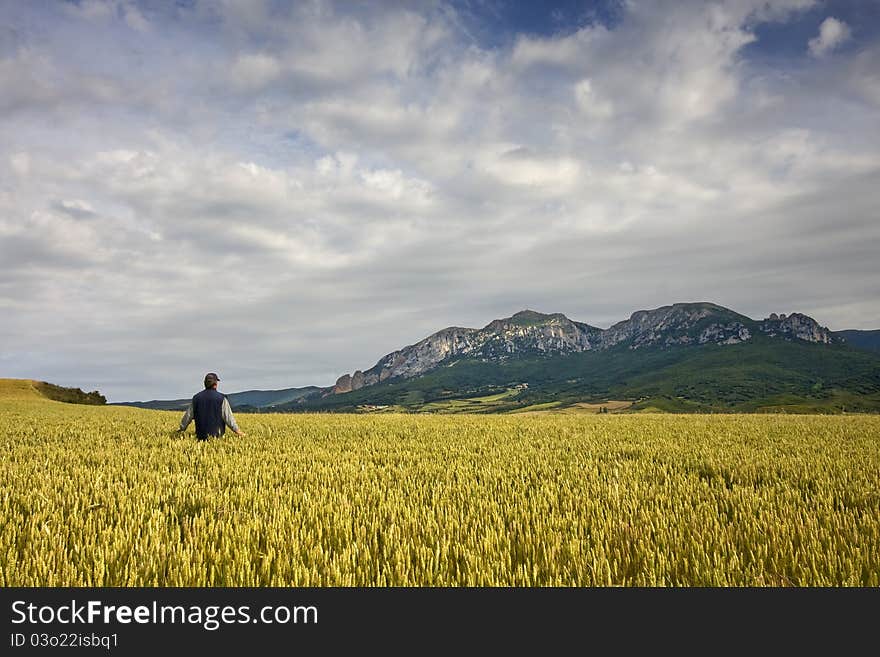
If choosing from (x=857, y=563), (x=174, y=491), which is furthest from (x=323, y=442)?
(x=857, y=563)

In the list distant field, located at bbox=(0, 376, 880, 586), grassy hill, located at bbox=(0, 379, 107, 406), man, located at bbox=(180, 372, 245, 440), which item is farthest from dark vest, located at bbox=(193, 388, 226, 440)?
grassy hill, located at bbox=(0, 379, 107, 406)

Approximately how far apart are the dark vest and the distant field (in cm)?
197

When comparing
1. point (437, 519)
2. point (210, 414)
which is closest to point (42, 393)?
point (210, 414)

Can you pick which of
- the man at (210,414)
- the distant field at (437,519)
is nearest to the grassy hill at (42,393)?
the man at (210,414)

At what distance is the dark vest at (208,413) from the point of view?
48.5 feet

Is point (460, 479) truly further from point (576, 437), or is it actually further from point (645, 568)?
point (576, 437)

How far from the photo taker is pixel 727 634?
10.9ft

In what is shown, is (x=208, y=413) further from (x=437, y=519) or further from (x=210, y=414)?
(x=437, y=519)

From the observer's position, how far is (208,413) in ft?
49.6

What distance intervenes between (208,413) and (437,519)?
11.2 metres

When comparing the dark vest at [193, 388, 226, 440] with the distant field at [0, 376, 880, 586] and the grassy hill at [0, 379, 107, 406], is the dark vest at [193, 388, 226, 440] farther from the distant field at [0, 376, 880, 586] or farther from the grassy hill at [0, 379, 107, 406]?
the grassy hill at [0, 379, 107, 406]

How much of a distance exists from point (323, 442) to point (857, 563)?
15103 millimetres

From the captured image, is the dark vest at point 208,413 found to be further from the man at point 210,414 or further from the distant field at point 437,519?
the distant field at point 437,519

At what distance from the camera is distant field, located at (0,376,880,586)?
14.7 feet
